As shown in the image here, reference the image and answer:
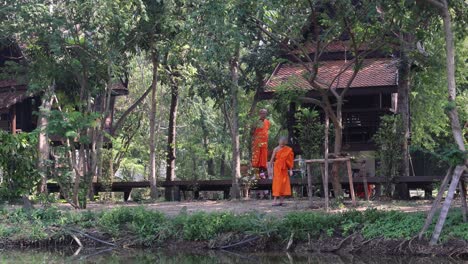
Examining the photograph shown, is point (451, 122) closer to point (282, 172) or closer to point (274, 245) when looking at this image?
point (274, 245)

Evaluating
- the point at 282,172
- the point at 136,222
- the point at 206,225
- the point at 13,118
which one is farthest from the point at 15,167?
the point at 13,118

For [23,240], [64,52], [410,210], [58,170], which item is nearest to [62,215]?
[23,240]

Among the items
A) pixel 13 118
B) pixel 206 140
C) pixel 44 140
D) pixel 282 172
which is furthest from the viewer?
pixel 206 140

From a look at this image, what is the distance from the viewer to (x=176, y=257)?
37.9 ft

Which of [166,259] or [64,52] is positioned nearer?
[166,259]

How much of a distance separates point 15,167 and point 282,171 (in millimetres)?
6015

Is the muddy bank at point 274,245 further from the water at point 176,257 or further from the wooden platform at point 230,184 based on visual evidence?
the wooden platform at point 230,184

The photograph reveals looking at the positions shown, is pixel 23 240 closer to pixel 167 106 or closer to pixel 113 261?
pixel 113 261

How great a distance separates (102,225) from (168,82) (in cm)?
773

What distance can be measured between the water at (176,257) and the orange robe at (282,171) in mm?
3166

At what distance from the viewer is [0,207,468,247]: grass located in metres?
11.2

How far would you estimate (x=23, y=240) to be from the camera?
12469 millimetres

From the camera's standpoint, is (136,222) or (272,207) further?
(272,207)

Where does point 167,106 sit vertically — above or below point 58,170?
above
